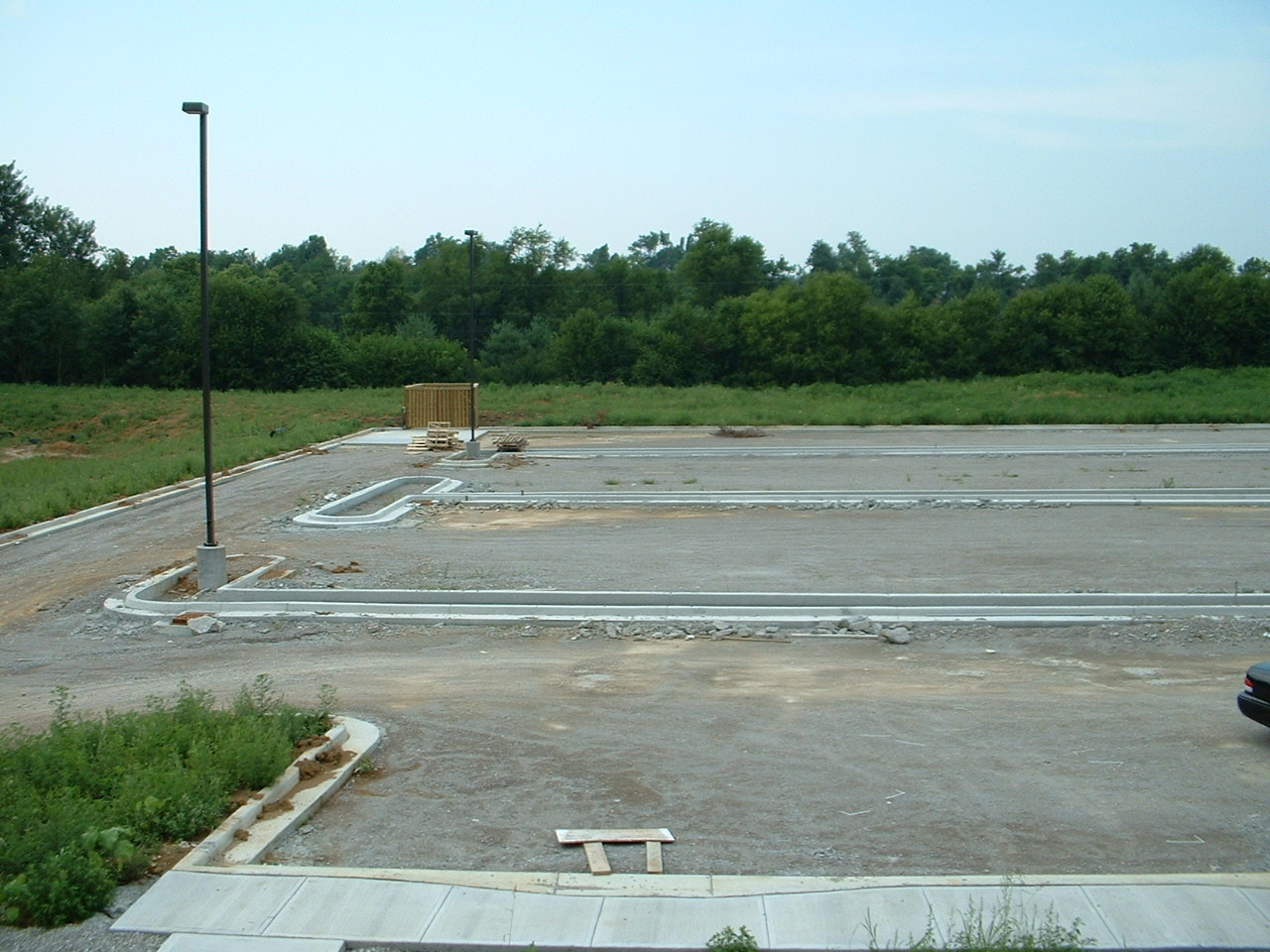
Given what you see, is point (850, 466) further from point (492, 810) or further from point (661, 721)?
point (492, 810)

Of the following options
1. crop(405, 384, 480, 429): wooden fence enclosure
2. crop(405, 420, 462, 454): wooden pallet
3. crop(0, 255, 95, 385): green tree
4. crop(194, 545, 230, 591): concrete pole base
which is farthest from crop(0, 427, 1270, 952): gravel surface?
crop(0, 255, 95, 385): green tree

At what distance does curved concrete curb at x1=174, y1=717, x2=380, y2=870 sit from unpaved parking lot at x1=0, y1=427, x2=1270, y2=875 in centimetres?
13

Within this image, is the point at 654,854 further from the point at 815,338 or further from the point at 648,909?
the point at 815,338

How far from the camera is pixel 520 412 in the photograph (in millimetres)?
45938

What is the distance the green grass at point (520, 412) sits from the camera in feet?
117

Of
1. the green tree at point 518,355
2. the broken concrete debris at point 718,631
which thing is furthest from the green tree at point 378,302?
the broken concrete debris at point 718,631

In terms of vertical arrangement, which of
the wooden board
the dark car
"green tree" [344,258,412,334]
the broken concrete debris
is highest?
"green tree" [344,258,412,334]

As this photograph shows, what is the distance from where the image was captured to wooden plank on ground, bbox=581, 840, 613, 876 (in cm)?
605

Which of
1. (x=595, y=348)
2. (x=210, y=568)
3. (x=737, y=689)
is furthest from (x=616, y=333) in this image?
(x=737, y=689)

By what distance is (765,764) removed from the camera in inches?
313

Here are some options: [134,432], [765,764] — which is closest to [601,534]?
[765,764]

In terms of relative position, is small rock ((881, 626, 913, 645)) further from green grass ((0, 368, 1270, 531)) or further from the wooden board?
green grass ((0, 368, 1270, 531))

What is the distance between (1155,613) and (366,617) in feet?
30.8

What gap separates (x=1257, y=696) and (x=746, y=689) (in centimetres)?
410
